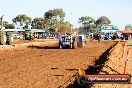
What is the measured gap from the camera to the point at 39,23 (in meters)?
152

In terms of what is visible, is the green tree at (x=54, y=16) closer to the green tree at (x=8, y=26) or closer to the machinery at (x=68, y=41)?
the green tree at (x=8, y=26)

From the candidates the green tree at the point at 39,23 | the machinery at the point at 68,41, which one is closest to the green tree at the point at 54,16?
the green tree at the point at 39,23

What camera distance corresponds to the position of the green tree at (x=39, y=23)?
14820 cm

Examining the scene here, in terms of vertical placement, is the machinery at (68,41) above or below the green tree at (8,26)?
below

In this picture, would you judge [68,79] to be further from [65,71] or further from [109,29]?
[109,29]

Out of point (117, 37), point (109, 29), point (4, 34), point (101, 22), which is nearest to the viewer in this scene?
point (4, 34)

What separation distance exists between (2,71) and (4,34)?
90.5 ft

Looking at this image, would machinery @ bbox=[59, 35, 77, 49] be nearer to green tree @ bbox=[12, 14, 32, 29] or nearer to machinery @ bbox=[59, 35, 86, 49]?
machinery @ bbox=[59, 35, 86, 49]

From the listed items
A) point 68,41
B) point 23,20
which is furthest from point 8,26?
point 68,41

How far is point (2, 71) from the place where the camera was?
663 inches

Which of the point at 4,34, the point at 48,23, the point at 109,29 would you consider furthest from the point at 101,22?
the point at 4,34

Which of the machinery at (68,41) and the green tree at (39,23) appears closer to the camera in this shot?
the machinery at (68,41)

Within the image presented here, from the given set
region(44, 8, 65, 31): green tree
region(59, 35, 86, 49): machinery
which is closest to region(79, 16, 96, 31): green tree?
region(44, 8, 65, 31): green tree

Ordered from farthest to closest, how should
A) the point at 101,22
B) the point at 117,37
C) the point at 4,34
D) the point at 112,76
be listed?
1. the point at 101,22
2. the point at 117,37
3. the point at 4,34
4. the point at 112,76
